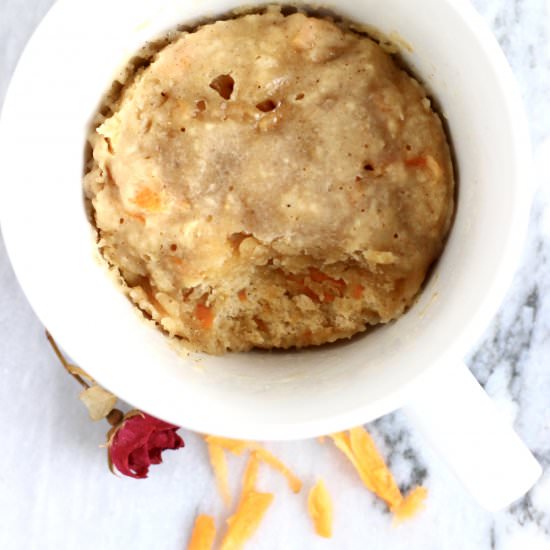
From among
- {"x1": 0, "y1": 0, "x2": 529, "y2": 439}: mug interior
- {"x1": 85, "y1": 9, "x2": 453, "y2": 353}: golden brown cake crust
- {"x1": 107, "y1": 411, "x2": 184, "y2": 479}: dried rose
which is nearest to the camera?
{"x1": 0, "y1": 0, "x2": 529, "y2": 439}: mug interior

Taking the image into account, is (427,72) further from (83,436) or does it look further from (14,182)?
(83,436)

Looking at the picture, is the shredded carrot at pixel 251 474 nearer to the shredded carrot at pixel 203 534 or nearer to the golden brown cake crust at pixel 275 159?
the shredded carrot at pixel 203 534

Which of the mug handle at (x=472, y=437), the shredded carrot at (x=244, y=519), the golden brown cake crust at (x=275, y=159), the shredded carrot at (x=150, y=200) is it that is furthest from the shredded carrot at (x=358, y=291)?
the shredded carrot at (x=244, y=519)

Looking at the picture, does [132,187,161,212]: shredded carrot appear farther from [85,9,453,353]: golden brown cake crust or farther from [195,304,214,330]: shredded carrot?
[195,304,214,330]: shredded carrot

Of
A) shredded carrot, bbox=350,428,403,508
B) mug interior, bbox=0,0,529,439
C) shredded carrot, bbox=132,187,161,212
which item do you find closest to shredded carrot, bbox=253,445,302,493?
shredded carrot, bbox=350,428,403,508

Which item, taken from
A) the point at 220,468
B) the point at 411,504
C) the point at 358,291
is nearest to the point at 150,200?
the point at 358,291
